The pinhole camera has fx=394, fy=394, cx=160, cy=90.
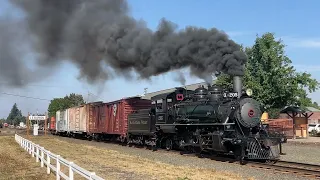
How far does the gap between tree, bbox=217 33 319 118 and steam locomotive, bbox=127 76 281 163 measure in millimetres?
19978

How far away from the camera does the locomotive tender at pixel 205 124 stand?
16.1 m

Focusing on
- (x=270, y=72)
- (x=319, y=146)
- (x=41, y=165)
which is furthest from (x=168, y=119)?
(x=270, y=72)

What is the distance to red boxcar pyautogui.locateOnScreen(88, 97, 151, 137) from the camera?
2809 centimetres

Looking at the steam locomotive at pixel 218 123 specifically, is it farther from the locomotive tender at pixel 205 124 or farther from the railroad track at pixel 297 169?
the railroad track at pixel 297 169

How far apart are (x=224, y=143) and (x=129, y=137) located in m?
11.7

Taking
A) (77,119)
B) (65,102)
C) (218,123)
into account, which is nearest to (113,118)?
(77,119)

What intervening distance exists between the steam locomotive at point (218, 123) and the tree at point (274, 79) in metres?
20.0

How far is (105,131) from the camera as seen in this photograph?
1266 inches

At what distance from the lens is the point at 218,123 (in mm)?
16609

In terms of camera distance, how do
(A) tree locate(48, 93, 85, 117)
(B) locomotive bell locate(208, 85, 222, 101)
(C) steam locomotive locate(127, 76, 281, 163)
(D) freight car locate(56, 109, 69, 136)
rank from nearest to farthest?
(C) steam locomotive locate(127, 76, 281, 163) → (B) locomotive bell locate(208, 85, 222, 101) → (D) freight car locate(56, 109, 69, 136) → (A) tree locate(48, 93, 85, 117)

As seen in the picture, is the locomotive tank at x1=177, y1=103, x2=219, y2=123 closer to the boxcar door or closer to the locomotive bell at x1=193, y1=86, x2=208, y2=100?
the locomotive bell at x1=193, y1=86, x2=208, y2=100

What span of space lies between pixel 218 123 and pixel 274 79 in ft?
85.5

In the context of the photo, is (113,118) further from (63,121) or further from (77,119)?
(63,121)

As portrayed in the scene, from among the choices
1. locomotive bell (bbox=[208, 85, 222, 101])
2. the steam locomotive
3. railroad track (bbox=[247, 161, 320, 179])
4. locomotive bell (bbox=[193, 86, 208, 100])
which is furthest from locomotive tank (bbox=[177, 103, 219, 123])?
railroad track (bbox=[247, 161, 320, 179])
